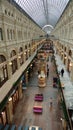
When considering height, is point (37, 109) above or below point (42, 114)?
above

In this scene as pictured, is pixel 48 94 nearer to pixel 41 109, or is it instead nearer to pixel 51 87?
pixel 51 87

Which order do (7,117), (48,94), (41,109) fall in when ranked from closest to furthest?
(7,117)
(41,109)
(48,94)

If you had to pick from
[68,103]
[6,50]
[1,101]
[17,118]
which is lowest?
[17,118]

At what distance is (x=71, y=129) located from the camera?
10336 millimetres

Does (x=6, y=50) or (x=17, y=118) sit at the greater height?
(x=6, y=50)

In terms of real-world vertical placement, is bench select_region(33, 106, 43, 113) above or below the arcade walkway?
above

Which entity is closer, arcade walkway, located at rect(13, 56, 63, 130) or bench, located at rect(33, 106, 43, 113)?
arcade walkway, located at rect(13, 56, 63, 130)

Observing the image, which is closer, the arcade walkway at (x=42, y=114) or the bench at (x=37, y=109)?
the arcade walkway at (x=42, y=114)

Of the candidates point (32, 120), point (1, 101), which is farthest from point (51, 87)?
point (1, 101)

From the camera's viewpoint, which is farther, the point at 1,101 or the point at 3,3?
the point at 3,3

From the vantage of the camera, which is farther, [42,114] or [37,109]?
[37,109]

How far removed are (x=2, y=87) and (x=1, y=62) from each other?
3.13 meters

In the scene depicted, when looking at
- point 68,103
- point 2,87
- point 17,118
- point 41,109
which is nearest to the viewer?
point 68,103

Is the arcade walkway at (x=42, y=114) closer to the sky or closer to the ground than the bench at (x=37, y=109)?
closer to the ground
